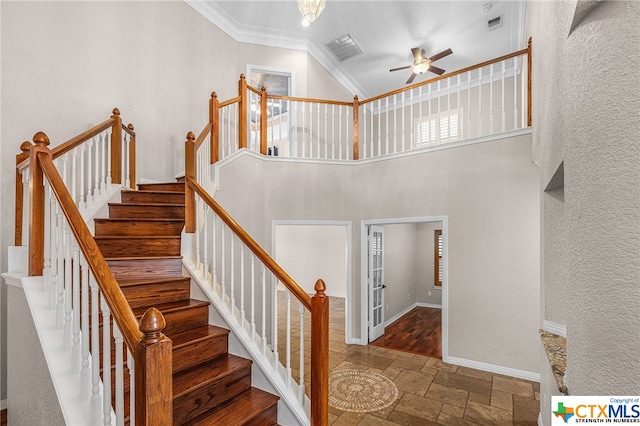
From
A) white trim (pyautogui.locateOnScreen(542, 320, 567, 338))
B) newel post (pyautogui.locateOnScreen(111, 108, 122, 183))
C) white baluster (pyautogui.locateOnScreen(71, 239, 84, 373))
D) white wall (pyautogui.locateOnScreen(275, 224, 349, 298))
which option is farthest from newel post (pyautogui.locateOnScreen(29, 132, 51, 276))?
white wall (pyautogui.locateOnScreen(275, 224, 349, 298))

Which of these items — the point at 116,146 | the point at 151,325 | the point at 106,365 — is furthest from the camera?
the point at 116,146

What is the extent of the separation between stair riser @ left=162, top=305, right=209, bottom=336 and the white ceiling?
4.67 m

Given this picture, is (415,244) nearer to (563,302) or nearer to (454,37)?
(454,37)

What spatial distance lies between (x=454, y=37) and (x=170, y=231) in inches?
225

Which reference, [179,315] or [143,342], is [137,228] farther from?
[143,342]

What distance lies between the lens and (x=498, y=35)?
212 inches

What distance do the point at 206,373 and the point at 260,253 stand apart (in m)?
0.90

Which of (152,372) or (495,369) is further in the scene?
(495,369)

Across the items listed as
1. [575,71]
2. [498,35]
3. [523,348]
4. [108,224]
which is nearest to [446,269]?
[523,348]

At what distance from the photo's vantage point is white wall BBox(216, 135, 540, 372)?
11.9ft

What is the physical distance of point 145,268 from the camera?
2.63m

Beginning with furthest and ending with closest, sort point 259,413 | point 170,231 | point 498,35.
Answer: point 498,35
point 170,231
point 259,413

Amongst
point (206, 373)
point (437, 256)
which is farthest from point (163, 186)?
point (437, 256)

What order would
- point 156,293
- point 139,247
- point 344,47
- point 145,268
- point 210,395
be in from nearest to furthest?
point 210,395, point 156,293, point 145,268, point 139,247, point 344,47
